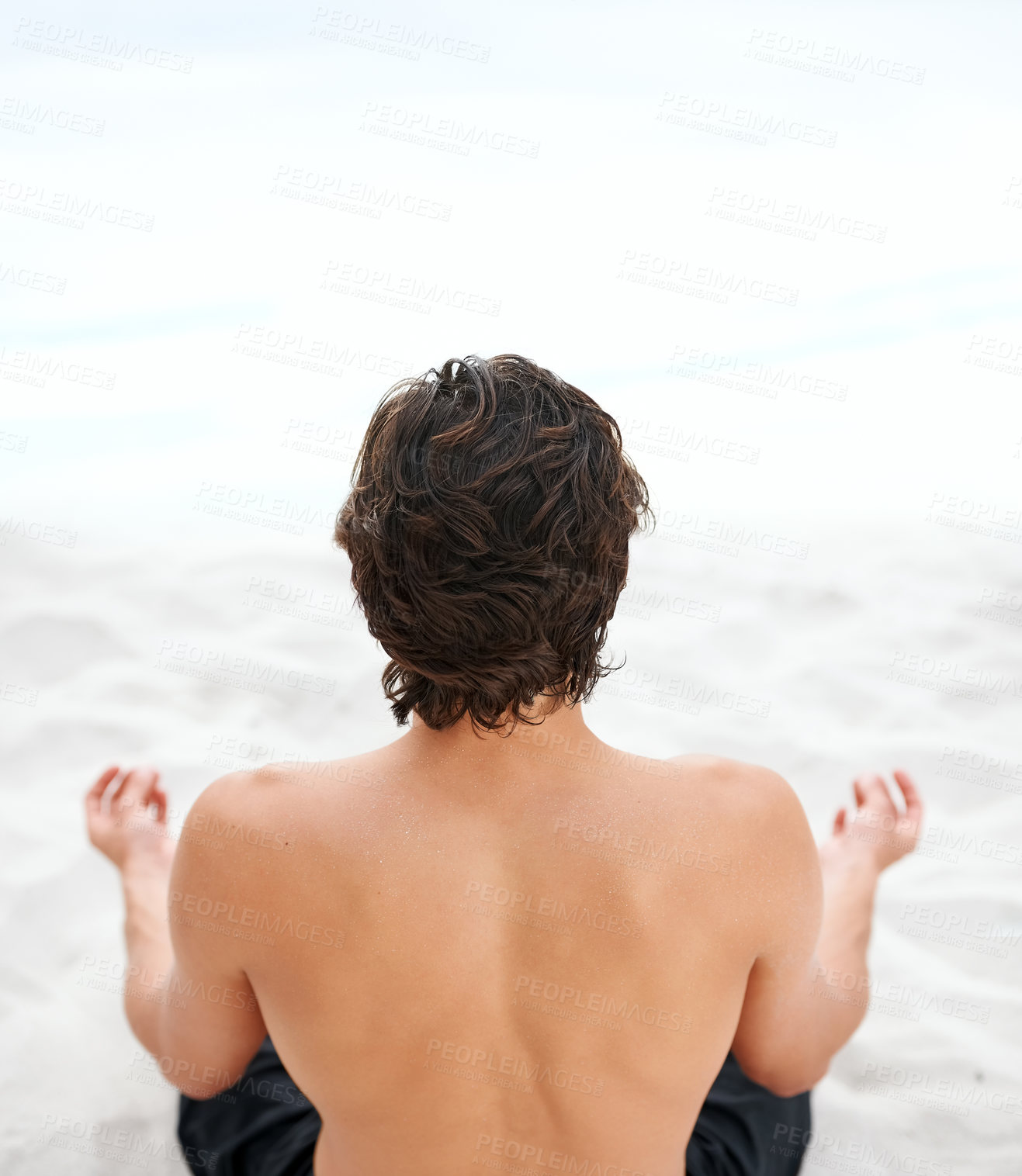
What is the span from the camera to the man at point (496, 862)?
0.94 metres

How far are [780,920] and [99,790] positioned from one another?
42.1 inches

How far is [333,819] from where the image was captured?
3.25ft

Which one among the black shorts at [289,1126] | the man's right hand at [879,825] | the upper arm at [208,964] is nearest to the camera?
the upper arm at [208,964]

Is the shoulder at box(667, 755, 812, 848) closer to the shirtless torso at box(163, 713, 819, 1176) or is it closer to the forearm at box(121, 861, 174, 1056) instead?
the shirtless torso at box(163, 713, 819, 1176)

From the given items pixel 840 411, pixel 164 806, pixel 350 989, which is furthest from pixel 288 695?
pixel 840 411

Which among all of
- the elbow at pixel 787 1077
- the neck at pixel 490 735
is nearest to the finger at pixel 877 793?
the elbow at pixel 787 1077

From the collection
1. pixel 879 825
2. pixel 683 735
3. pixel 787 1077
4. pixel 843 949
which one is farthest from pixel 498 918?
pixel 683 735

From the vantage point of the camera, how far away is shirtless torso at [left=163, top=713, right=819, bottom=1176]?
98 centimetres

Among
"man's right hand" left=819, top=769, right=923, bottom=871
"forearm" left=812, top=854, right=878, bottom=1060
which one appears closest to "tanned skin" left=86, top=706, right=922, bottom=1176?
"forearm" left=812, top=854, right=878, bottom=1060

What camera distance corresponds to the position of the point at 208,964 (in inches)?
43.4

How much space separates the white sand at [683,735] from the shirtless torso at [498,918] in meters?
0.76

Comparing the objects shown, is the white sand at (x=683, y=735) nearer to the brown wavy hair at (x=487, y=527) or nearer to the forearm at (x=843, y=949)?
the forearm at (x=843, y=949)

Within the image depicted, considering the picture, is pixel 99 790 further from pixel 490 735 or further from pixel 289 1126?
pixel 490 735

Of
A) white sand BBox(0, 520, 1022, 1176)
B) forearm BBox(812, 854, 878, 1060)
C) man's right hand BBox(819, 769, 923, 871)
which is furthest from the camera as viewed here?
white sand BBox(0, 520, 1022, 1176)
